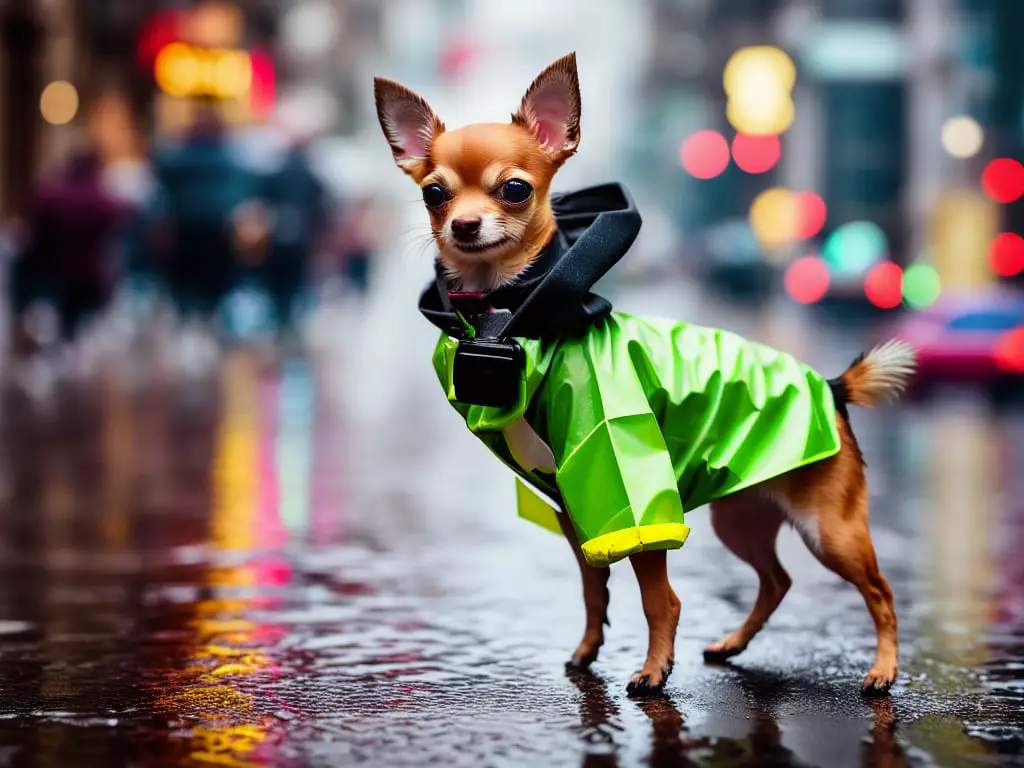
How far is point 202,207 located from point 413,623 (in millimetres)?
17422

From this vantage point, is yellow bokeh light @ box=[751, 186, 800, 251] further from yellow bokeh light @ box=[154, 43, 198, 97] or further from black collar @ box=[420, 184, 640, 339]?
black collar @ box=[420, 184, 640, 339]

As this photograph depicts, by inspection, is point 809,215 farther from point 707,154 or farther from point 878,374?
point 878,374

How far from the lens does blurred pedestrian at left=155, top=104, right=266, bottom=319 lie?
24484 millimetres

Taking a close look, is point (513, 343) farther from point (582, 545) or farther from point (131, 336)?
point (131, 336)

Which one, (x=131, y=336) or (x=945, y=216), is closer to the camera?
(x=131, y=336)

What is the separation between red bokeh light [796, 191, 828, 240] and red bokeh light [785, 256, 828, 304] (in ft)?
78.3

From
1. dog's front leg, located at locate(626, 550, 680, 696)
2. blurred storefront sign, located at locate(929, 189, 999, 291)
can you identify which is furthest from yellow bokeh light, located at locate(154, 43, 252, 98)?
dog's front leg, located at locate(626, 550, 680, 696)

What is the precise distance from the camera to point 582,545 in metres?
6.03

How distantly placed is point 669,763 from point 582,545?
97 cm

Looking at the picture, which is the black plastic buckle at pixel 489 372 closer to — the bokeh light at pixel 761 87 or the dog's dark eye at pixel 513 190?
the dog's dark eye at pixel 513 190

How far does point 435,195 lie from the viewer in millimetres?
6133

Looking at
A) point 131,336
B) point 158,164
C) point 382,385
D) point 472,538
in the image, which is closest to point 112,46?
point 131,336

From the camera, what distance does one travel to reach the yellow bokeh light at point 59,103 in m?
39.0

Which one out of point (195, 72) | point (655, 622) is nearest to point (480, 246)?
point (655, 622)
